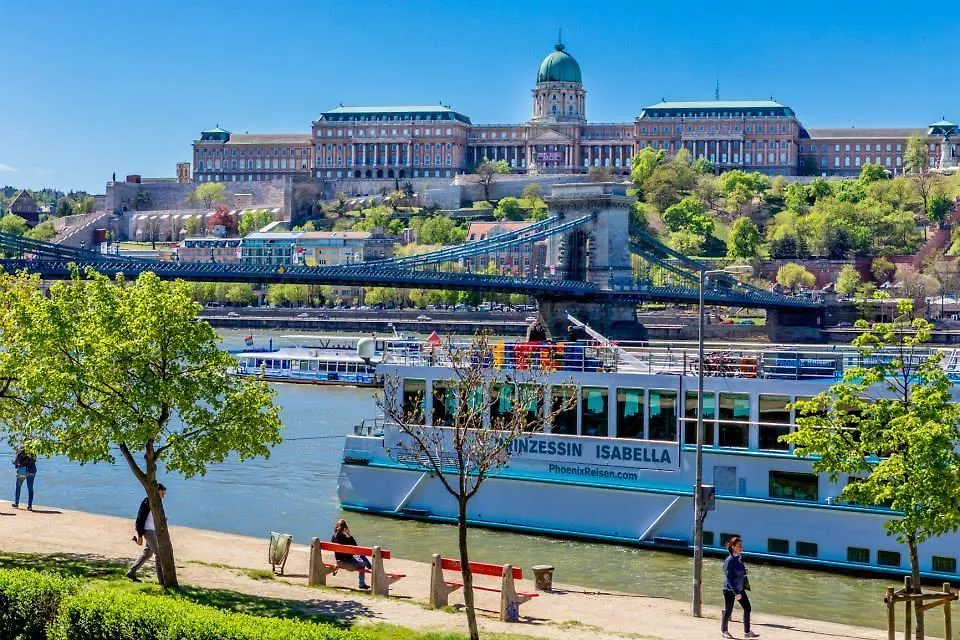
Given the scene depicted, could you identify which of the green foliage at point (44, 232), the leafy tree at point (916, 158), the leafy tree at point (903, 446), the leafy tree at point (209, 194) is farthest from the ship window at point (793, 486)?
the leafy tree at point (209, 194)

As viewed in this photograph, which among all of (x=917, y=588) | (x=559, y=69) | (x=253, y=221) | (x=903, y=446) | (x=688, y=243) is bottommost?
(x=917, y=588)

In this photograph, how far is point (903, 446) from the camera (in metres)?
14.2

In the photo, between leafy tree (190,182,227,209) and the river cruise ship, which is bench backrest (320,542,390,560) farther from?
leafy tree (190,182,227,209)

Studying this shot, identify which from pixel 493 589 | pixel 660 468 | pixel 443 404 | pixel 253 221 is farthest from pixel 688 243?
pixel 493 589

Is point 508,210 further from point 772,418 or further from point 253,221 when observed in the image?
point 772,418

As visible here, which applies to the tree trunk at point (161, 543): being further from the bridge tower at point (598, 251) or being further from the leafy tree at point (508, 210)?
the leafy tree at point (508, 210)

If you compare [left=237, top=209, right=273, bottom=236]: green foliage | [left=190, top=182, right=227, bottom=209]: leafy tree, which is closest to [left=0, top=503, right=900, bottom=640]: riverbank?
[left=237, top=209, right=273, bottom=236]: green foliage

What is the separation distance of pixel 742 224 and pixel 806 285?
9.87 meters

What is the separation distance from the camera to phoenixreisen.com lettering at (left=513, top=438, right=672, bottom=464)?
19520 mm

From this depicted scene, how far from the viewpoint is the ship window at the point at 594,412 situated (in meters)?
20.0

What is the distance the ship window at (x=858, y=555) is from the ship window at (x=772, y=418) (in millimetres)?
1502

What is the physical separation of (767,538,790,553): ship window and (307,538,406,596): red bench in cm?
507

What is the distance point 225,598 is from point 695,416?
23.4 ft

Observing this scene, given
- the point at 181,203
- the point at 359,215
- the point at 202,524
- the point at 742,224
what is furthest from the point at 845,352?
the point at 181,203
